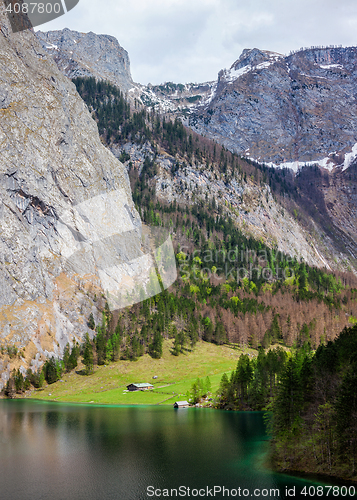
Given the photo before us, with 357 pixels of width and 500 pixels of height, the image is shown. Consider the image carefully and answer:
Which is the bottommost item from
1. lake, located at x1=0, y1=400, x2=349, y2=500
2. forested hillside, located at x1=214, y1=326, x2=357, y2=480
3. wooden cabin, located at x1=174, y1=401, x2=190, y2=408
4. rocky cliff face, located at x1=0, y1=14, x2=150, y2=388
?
wooden cabin, located at x1=174, y1=401, x2=190, y2=408

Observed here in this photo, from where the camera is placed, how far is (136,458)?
46719 millimetres

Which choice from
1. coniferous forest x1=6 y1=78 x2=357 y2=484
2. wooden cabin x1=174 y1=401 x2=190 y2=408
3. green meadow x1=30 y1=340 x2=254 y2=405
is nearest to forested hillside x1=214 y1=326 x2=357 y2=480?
coniferous forest x1=6 y1=78 x2=357 y2=484

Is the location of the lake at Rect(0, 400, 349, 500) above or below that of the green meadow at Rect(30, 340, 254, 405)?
above

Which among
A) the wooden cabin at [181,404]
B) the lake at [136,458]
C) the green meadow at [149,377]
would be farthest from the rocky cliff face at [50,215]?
the wooden cabin at [181,404]

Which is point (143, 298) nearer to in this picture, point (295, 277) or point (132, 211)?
point (132, 211)

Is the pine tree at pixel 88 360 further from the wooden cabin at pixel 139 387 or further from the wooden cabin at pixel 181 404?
the wooden cabin at pixel 181 404

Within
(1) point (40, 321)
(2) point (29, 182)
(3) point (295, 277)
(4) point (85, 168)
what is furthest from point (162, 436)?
(3) point (295, 277)

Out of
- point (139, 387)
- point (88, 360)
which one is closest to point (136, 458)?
point (139, 387)

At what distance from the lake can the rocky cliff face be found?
45.7 meters

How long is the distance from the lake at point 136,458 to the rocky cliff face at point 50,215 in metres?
45.7

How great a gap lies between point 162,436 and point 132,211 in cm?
13521

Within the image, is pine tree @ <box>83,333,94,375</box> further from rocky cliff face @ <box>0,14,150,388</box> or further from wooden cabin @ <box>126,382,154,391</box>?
wooden cabin @ <box>126,382,154,391</box>

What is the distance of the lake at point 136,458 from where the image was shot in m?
37.3

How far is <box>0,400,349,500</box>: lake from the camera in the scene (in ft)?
122
